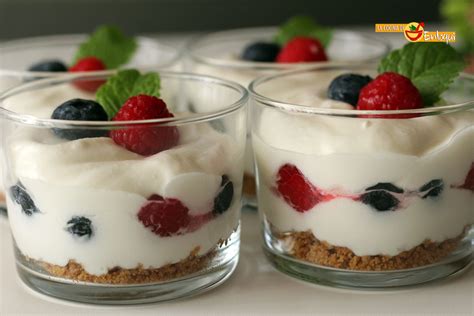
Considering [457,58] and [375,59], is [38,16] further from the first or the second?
[457,58]

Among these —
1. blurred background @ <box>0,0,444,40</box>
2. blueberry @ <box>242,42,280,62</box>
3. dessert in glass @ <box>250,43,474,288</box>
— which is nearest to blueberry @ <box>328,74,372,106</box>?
dessert in glass @ <box>250,43,474,288</box>

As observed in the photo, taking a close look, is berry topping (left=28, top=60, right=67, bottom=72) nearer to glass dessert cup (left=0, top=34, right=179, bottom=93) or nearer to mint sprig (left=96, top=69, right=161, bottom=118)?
glass dessert cup (left=0, top=34, right=179, bottom=93)

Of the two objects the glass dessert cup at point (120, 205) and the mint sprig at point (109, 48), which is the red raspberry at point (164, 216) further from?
the mint sprig at point (109, 48)

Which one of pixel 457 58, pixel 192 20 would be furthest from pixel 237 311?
pixel 192 20

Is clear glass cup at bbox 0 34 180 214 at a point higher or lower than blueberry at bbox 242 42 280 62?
lower

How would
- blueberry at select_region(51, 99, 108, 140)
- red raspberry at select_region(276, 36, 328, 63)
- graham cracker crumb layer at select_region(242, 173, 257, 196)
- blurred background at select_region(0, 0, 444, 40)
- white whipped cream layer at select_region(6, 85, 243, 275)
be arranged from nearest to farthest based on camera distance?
white whipped cream layer at select_region(6, 85, 243, 275), blueberry at select_region(51, 99, 108, 140), graham cracker crumb layer at select_region(242, 173, 257, 196), red raspberry at select_region(276, 36, 328, 63), blurred background at select_region(0, 0, 444, 40)

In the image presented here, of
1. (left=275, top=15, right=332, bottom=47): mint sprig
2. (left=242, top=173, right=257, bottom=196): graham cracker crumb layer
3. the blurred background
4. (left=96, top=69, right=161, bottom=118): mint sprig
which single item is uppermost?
(left=96, top=69, right=161, bottom=118): mint sprig

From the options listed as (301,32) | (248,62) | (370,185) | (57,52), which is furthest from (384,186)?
(57,52)
